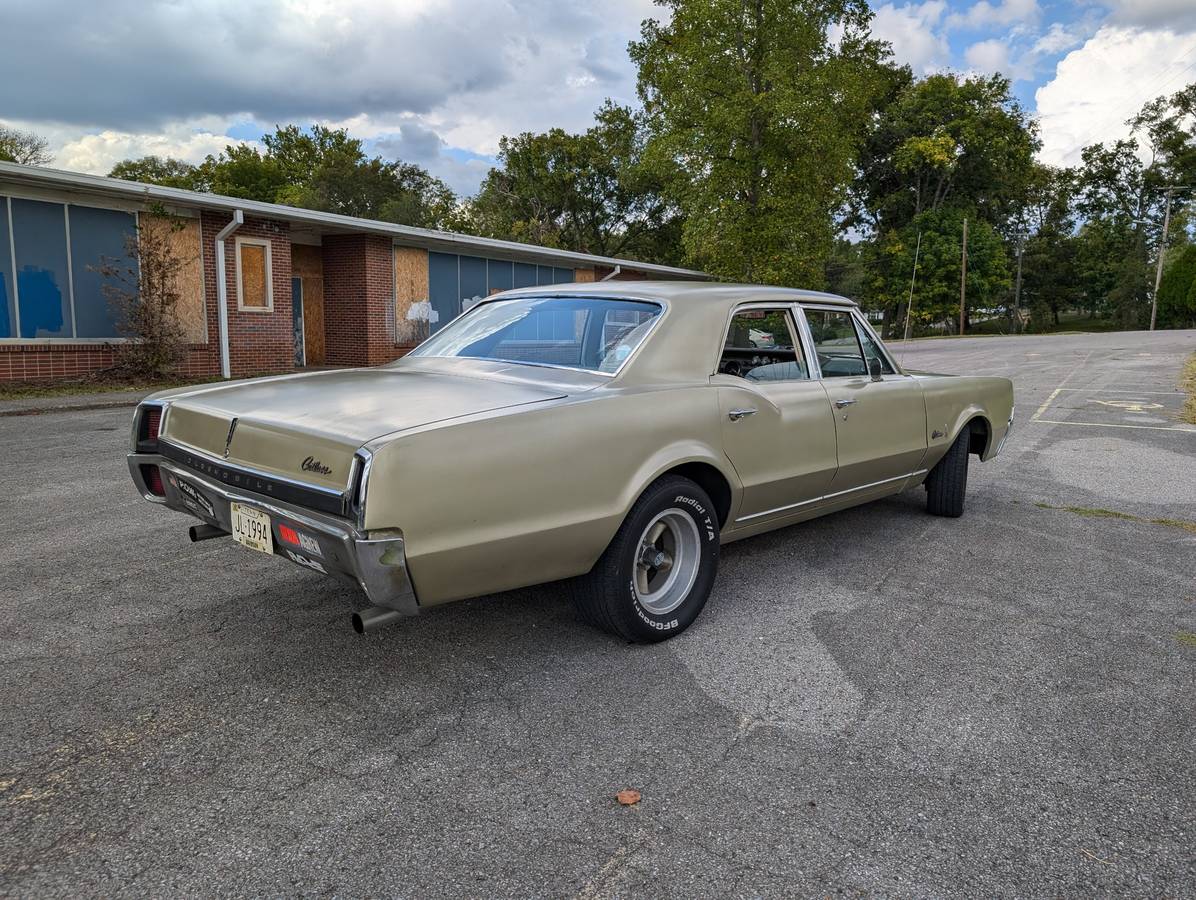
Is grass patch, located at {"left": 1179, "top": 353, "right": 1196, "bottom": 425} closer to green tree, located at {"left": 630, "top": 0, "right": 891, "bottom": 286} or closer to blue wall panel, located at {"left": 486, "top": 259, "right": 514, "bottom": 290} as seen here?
green tree, located at {"left": 630, "top": 0, "right": 891, "bottom": 286}

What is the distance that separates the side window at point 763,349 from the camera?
391cm

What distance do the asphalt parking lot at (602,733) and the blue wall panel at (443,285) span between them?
1666cm

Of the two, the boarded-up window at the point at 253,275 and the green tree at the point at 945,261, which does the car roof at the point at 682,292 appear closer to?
the boarded-up window at the point at 253,275

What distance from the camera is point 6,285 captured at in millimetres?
12977

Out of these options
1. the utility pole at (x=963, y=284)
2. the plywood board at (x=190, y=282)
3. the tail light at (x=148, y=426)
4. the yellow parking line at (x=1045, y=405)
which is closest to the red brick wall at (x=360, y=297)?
the plywood board at (x=190, y=282)

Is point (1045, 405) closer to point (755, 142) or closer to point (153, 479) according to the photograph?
point (153, 479)

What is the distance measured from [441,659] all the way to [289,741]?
73cm

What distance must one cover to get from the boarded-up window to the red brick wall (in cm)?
262

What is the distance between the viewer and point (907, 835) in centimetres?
217

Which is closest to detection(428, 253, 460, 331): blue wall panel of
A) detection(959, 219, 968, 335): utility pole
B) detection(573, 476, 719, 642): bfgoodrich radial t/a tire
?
detection(573, 476, 719, 642): bfgoodrich radial t/a tire

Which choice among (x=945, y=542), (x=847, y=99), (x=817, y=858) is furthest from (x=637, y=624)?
(x=847, y=99)

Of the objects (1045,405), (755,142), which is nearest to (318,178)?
(755,142)

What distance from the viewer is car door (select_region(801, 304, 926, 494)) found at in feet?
14.4

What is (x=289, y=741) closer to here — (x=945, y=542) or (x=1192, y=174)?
(x=945, y=542)
